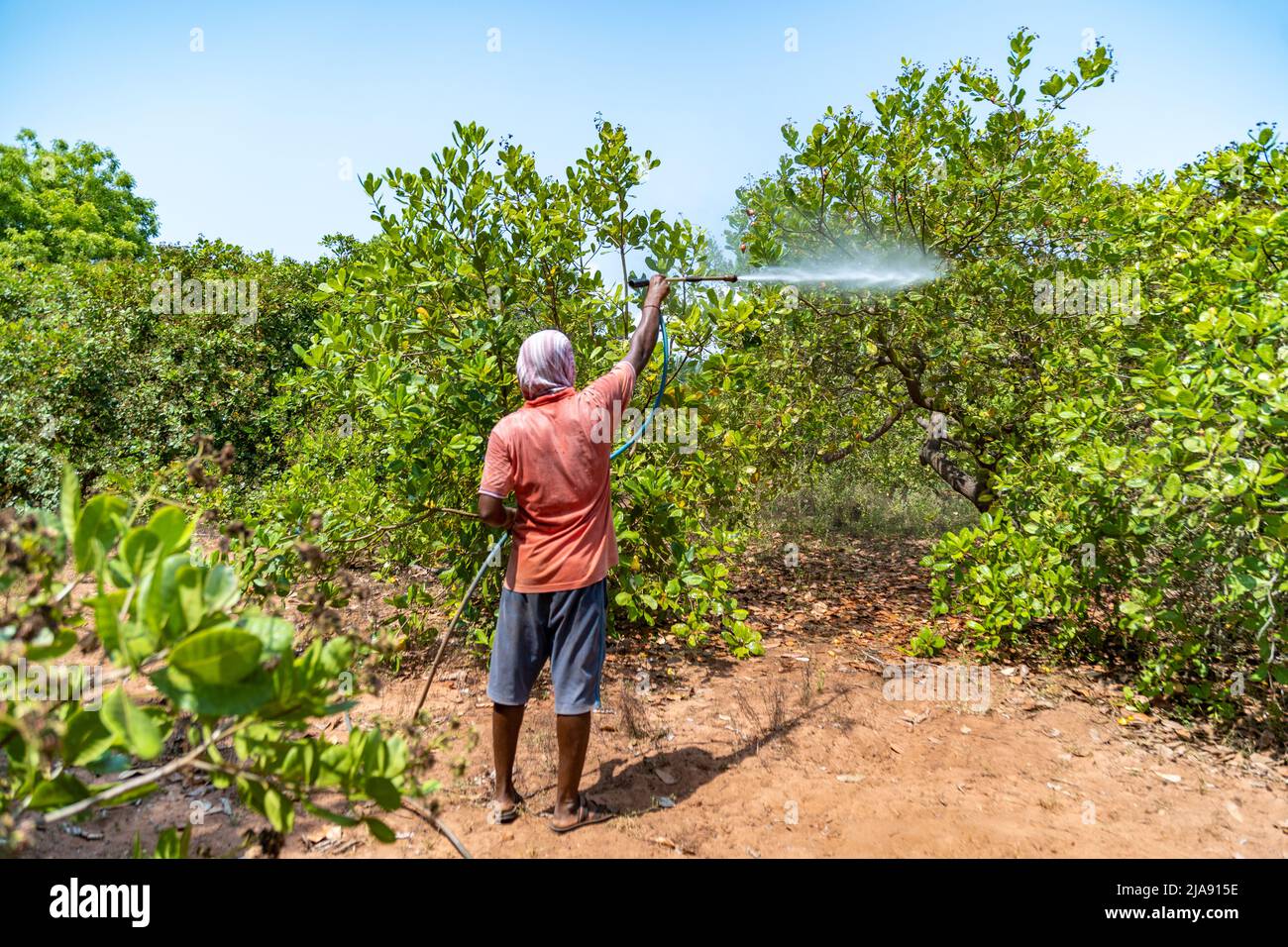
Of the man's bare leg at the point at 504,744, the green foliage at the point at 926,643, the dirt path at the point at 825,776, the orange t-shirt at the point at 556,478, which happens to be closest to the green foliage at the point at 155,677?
the dirt path at the point at 825,776

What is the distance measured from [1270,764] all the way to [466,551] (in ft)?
15.5

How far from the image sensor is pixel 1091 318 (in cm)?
614

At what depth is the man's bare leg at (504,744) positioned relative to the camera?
354cm

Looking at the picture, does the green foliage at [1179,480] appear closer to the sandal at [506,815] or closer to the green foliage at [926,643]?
the green foliage at [926,643]

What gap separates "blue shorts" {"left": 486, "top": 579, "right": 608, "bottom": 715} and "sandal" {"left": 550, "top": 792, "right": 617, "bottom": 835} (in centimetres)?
55

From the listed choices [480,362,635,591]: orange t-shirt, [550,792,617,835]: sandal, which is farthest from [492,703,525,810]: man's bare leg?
[480,362,635,591]: orange t-shirt

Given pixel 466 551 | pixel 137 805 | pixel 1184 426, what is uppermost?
pixel 1184 426

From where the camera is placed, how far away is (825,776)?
417 cm

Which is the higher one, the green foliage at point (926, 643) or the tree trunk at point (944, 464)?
the tree trunk at point (944, 464)

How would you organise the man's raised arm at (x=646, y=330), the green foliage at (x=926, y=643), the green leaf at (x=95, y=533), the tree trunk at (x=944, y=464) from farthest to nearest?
1. the tree trunk at (x=944, y=464)
2. the green foliage at (x=926, y=643)
3. the man's raised arm at (x=646, y=330)
4. the green leaf at (x=95, y=533)

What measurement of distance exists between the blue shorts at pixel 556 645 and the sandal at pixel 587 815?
55 cm

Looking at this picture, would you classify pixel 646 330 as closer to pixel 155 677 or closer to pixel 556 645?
pixel 556 645
